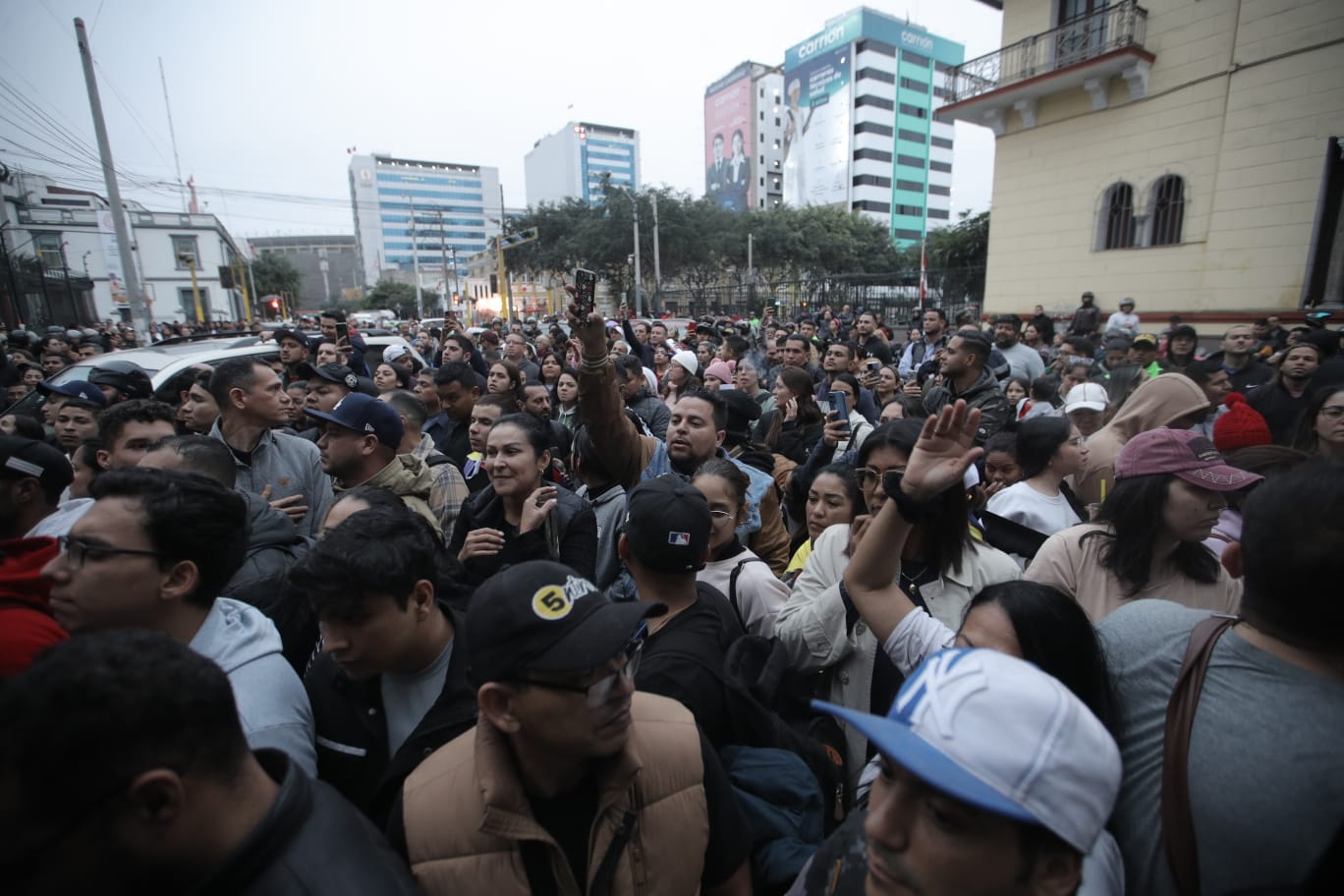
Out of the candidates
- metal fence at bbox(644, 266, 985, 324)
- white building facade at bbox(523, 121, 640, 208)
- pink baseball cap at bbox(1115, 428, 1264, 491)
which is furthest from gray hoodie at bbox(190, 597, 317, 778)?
white building facade at bbox(523, 121, 640, 208)

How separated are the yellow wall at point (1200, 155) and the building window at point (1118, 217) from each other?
193mm

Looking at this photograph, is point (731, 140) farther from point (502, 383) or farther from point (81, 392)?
point (81, 392)

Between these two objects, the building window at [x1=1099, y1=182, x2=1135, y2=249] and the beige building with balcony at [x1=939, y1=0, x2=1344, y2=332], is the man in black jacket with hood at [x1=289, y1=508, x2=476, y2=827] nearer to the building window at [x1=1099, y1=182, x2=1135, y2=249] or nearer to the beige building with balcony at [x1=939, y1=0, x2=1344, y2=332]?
the beige building with balcony at [x1=939, y1=0, x2=1344, y2=332]

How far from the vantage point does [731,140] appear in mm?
90312

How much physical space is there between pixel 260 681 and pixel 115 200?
17.4 metres

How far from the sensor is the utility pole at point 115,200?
12664mm

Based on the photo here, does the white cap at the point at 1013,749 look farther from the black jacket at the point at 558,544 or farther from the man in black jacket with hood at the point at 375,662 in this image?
the black jacket at the point at 558,544

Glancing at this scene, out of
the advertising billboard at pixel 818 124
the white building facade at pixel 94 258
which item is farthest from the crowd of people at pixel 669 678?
the advertising billboard at pixel 818 124

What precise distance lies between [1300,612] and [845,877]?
40.8 inches

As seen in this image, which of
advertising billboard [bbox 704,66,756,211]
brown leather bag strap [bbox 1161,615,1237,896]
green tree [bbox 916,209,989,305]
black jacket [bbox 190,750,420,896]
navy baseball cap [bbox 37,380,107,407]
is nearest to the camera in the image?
black jacket [bbox 190,750,420,896]

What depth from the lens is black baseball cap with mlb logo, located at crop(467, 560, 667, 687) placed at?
1.34m

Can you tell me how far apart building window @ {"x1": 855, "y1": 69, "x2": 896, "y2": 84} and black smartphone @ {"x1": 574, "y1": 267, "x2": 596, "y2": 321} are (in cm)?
8051

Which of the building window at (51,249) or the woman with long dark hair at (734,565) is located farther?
the building window at (51,249)

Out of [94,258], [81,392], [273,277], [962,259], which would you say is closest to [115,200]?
[81,392]
